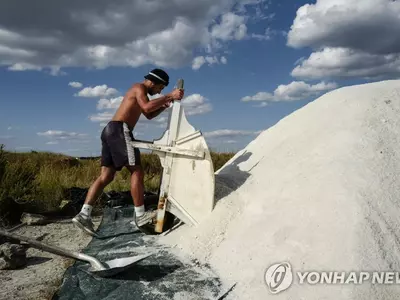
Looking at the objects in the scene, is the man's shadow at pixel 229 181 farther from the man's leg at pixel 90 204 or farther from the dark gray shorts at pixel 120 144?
the man's leg at pixel 90 204

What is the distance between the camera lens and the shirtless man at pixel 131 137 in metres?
4.10

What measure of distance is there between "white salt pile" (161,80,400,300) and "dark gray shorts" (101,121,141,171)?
0.83m

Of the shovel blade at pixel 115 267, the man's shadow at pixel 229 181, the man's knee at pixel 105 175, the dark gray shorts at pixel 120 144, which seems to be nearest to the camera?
the shovel blade at pixel 115 267

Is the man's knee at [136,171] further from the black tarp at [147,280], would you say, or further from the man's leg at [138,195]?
the black tarp at [147,280]

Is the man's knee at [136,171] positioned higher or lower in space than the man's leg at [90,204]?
higher

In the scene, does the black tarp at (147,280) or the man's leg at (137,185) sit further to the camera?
the man's leg at (137,185)

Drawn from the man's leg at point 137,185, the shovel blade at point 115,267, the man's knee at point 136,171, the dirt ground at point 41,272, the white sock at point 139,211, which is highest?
the man's knee at point 136,171

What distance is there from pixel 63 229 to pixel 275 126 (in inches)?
113

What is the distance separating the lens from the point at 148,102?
13.3ft

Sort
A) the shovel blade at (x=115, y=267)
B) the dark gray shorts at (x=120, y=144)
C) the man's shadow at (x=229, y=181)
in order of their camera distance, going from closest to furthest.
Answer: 1. the shovel blade at (x=115, y=267)
2. the man's shadow at (x=229, y=181)
3. the dark gray shorts at (x=120, y=144)

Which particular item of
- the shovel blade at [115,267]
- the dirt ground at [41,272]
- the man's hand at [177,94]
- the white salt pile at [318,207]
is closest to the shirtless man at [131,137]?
the man's hand at [177,94]

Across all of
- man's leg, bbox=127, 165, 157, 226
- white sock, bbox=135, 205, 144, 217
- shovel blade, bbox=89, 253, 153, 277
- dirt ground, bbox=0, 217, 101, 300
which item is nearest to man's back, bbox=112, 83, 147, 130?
man's leg, bbox=127, 165, 157, 226

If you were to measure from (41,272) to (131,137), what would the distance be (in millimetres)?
1459

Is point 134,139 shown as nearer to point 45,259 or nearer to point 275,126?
point 45,259
